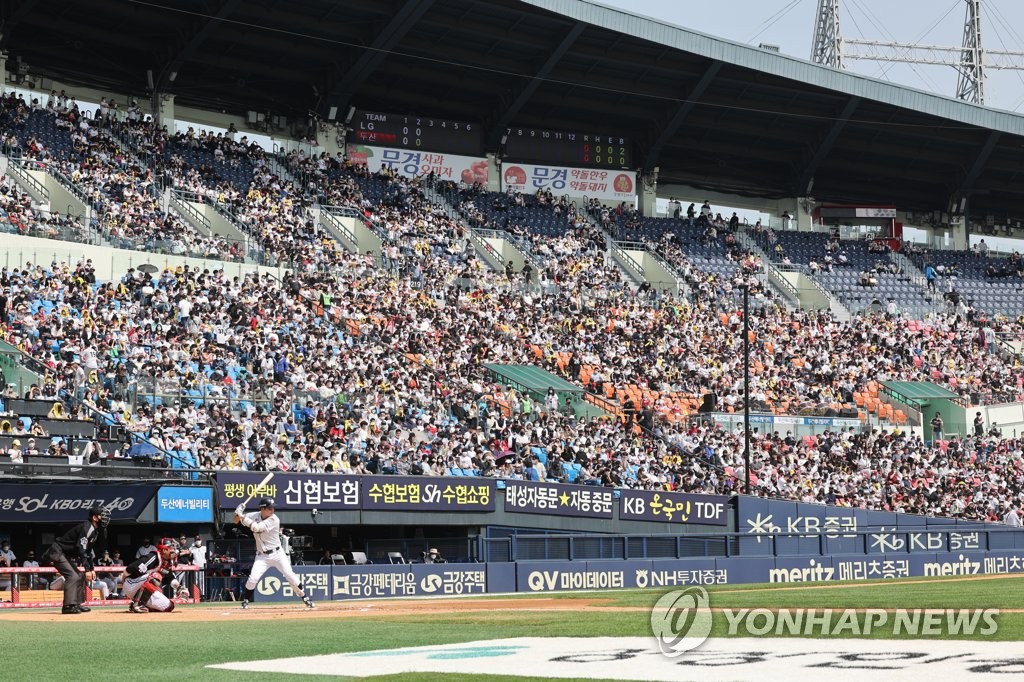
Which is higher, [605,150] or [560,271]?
[605,150]

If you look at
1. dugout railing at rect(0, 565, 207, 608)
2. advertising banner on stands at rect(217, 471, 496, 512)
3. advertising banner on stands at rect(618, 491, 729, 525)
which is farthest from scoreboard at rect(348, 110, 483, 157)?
dugout railing at rect(0, 565, 207, 608)

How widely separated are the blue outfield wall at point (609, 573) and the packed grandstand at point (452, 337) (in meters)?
4.13

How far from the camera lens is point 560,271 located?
50125mm

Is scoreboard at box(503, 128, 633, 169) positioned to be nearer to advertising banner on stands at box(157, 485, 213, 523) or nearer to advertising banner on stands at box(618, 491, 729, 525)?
advertising banner on stands at box(618, 491, 729, 525)

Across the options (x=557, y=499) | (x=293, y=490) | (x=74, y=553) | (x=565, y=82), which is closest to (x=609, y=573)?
(x=557, y=499)

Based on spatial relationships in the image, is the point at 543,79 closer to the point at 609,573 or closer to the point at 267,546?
the point at 609,573

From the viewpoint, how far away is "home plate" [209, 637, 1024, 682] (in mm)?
9484

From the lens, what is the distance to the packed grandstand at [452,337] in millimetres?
31359

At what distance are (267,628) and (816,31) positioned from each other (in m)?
58.7

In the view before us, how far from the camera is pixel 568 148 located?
5994cm

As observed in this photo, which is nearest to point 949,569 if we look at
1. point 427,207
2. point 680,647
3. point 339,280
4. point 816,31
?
point 339,280

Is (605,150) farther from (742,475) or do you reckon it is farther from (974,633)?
(974,633)

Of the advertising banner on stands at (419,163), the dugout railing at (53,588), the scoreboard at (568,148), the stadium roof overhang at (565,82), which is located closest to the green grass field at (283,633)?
the dugout railing at (53,588)

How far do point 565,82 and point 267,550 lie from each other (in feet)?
130
